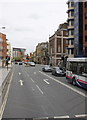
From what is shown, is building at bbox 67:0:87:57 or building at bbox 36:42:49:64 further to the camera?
building at bbox 36:42:49:64

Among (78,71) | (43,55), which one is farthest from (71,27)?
(43,55)

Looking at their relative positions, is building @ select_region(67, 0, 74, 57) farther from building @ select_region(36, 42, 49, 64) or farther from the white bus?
building @ select_region(36, 42, 49, 64)

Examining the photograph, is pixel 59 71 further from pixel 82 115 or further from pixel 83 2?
pixel 83 2

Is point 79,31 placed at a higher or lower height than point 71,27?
lower

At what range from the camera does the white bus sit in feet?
44.5

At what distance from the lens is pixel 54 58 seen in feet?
252

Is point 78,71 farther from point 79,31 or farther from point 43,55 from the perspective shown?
point 43,55

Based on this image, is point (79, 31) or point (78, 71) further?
point (79, 31)

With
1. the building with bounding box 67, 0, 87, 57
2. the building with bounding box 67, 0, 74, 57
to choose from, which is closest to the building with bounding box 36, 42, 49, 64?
the building with bounding box 67, 0, 74, 57

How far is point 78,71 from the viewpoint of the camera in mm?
14930

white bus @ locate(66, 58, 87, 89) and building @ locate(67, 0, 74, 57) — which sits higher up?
building @ locate(67, 0, 74, 57)

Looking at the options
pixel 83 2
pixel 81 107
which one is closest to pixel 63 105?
pixel 81 107

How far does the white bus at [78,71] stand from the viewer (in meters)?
13.6

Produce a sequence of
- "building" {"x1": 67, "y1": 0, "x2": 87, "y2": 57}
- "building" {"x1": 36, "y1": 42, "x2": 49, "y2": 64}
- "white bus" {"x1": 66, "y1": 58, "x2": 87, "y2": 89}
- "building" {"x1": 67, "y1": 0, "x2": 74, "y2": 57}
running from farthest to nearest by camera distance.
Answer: "building" {"x1": 36, "y1": 42, "x2": 49, "y2": 64}
"building" {"x1": 67, "y1": 0, "x2": 74, "y2": 57}
"building" {"x1": 67, "y1": 0, "x2": 87, "y2": 57}
"white bus" {"x1": 66, "y1": 58, "x2": 87, "y2": 89}
